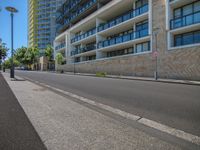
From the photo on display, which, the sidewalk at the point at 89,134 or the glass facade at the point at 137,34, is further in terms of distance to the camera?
the glass facade at the point at 137,34

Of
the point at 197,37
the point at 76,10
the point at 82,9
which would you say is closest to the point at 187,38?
the point at 197,37

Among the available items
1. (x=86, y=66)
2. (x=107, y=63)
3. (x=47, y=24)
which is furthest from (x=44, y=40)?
(x=107, y=63)

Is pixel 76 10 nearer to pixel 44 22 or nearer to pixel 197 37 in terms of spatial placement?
pixel 197 37

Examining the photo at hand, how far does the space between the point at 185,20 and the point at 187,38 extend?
207 cm

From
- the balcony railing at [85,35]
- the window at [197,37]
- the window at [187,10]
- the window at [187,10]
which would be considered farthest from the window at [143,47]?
the balcony railing at [85,35]

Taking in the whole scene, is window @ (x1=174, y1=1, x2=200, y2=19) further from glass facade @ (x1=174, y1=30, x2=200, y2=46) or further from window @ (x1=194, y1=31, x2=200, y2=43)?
window @ (x1=194, y1=31, x2=200, y2=43)

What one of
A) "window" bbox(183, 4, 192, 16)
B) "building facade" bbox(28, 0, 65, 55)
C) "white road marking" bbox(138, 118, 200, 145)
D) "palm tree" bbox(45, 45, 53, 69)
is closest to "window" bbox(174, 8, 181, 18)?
"window" bbox(183, 4, 192, 16)

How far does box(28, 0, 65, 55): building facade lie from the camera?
4633 inches

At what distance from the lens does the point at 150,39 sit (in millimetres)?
26734

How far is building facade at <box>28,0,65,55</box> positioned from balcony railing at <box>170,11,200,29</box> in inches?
4008

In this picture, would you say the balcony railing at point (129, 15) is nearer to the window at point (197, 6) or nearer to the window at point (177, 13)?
the window at point (177, 13)

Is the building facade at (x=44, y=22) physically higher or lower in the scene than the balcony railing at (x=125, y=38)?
higher

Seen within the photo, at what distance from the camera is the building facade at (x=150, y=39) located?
21609mm

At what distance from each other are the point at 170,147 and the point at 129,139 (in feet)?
2.53
